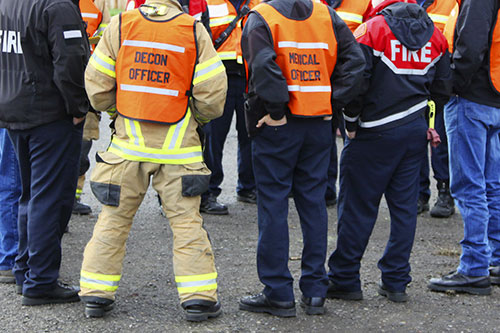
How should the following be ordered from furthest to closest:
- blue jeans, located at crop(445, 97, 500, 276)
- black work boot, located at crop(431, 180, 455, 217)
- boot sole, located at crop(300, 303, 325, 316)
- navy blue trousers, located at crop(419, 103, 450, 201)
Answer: navy blue trousers, located at crop(419, 103, 450, 201), black work boot, located at crop(431, 180, 455, 217), blue jeans, located at crop(445, 97, 500, 276), boot sole, located at crop(300, 303, 325, 316)

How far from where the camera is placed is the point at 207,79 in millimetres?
4340

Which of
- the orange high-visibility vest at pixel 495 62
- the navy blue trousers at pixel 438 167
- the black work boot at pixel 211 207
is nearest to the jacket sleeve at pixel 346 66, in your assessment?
the orange high-visibility vest at pixel 495 62

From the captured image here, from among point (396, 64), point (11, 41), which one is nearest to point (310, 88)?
point (396, 64)

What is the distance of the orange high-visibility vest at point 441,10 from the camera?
689 cm

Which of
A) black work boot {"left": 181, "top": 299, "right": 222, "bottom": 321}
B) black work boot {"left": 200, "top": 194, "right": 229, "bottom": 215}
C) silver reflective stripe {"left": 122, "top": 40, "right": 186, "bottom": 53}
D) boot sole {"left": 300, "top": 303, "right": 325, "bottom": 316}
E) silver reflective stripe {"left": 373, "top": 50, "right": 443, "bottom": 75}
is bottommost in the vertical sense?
black work boot {"left": 200, "top": 194, "right": 229, "bottom": 215}

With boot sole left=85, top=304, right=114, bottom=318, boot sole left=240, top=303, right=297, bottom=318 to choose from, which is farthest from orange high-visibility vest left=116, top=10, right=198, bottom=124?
boot sole left=240, top=303, right=297, bottom=318

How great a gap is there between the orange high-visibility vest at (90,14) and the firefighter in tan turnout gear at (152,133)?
247cm

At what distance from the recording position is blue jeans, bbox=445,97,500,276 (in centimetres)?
507

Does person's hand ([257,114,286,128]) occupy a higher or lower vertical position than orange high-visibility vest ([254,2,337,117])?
lower

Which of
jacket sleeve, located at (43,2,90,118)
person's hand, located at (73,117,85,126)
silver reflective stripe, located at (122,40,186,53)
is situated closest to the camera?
silver reflective stripe, located at (122,40,186,53)

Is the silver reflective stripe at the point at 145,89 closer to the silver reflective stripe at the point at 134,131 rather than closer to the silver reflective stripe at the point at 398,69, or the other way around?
the silver reflective stripe at the point at 134,131

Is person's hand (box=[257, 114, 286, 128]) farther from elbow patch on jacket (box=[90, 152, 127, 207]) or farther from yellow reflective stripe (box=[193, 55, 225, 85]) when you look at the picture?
elbow patch on jacket (box=[90, 152, 127, 207])

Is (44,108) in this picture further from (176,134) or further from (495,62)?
(495,62)

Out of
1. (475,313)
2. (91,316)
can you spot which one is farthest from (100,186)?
(475,313)
